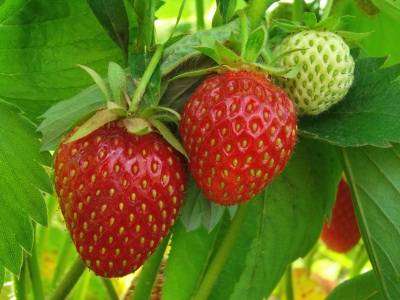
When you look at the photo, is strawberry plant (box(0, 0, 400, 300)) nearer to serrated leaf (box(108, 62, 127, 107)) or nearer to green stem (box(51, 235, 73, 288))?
serrated leaf (box(108, 62, 127, 107))

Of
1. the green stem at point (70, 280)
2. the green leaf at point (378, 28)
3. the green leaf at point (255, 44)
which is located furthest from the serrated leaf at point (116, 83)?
the green leaf at point (378, 28)

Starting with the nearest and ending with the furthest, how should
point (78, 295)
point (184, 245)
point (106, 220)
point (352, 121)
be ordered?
point (106, 220) → point (352, 121) → point (184, 245) → point (78, 295)

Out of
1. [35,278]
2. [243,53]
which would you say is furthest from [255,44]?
[35,278]

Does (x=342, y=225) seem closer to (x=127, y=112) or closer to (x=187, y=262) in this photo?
(x=187, y=262)

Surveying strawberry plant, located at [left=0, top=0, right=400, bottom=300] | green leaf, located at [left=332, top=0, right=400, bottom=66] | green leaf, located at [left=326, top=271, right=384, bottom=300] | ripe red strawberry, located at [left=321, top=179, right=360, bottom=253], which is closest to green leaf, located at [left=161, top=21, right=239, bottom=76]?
strawberry plant, located at [left=0, top=0, right=400, bottom=300]

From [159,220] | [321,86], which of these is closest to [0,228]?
[159,220]

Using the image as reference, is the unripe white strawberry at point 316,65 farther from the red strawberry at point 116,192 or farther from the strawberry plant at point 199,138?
the red strawberry at point 116,192

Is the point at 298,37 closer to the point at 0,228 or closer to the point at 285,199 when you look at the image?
the point at 285,199
